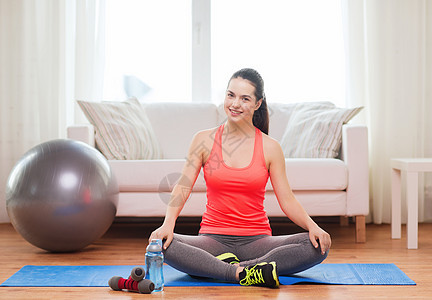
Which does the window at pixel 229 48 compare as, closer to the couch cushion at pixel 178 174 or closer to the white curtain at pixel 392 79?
the white curtain at pixel 392 79

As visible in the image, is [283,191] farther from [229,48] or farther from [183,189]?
[229,48]

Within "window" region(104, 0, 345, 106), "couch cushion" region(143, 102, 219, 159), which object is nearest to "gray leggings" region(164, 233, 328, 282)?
"couch cushion" region(143, 102, 219, 159)

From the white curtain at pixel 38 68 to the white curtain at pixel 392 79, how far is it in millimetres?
1897

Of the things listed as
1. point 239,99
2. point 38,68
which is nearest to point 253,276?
point 239,99

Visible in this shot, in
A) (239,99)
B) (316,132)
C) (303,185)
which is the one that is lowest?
(303,185)

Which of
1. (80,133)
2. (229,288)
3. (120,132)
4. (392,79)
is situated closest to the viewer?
(229,288)

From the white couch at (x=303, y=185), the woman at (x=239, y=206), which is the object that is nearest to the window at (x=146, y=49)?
the white couch at (x=303, y=185)

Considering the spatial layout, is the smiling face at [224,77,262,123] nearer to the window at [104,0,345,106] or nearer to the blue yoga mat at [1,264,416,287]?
the blue yoga mat at [1,264,416,287]

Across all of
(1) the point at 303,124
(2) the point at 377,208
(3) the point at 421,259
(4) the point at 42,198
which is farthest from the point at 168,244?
(2) the point at 377,208

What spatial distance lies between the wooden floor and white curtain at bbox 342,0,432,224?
44 centimetres

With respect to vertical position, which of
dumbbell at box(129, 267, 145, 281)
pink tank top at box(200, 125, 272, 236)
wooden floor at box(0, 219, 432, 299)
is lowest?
wooden floor at box(0, 219, 432, 299)

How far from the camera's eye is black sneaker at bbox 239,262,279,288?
6.15 ft

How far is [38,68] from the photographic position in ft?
12.4

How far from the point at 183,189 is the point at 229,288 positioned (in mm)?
421
